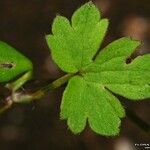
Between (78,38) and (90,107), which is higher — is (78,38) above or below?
above

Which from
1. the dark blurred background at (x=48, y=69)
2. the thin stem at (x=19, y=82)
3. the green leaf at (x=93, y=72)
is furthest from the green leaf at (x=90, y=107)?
the dark blurred background at (x=48, y=69)

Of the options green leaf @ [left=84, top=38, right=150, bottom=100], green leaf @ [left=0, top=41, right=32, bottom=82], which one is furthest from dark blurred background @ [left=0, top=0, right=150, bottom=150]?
green leaf @ [left=84, top=38, right=150, bottom=100]

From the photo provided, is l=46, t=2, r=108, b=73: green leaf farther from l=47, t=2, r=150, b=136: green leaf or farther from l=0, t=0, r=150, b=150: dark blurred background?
l=0, t=0, r=150, b=150: dark blurred background

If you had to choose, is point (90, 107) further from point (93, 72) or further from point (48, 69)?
point (48, 69)

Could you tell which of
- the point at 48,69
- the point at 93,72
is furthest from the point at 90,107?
the point at 48,69

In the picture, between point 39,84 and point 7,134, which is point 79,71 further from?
point 7,134

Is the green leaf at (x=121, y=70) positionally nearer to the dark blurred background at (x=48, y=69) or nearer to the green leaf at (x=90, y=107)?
the green leaf at (x=90, y=107)
